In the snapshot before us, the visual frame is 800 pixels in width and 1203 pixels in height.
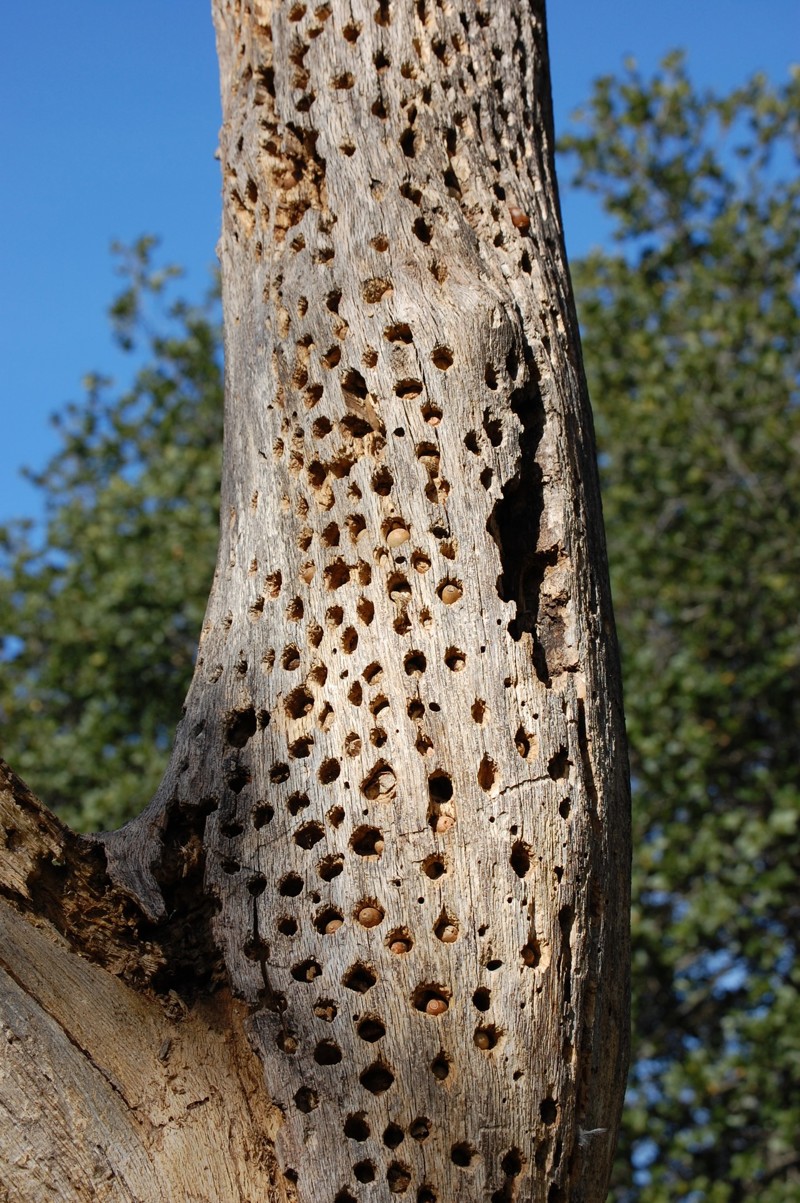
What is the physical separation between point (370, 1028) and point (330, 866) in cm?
27

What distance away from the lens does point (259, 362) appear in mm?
2504

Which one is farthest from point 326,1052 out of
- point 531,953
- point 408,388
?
point 408,388

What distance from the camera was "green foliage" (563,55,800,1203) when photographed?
19.9 ft

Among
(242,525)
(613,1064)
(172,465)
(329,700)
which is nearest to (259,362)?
(242,525)

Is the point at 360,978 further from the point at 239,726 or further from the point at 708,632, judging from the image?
the point at 708,632

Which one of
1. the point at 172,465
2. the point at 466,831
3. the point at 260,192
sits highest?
the point at 172,465

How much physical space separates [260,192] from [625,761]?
4.63 feet

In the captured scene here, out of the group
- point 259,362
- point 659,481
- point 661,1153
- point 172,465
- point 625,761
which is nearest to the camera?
point 625,761

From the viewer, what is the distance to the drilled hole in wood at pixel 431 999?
6.63 ft

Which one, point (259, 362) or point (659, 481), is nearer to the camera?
point (259, 362)

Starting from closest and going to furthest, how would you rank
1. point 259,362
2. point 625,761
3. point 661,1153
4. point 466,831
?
point 466,831, point 625,761, point 259,362, point 661,1153

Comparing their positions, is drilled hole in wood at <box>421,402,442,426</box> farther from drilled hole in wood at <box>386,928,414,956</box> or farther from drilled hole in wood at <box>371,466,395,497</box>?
drilled hole in wood at <box>386,928,414,956</box>

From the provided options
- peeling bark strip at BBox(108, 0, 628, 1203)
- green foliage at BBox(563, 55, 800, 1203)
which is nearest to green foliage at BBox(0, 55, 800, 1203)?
green foliage at BBox(563, 55, 800, 1203)

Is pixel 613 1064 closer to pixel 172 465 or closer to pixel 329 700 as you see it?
pixel 329 700
